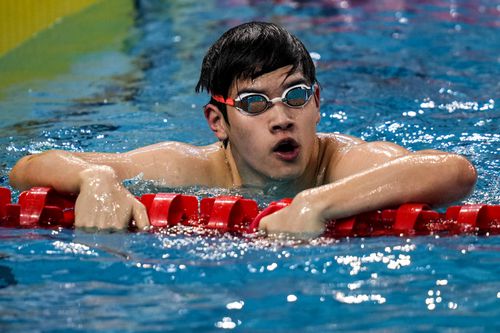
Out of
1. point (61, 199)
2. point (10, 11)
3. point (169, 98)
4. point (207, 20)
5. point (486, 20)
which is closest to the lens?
point (61, 199)

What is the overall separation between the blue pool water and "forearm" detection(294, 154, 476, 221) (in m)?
0.14

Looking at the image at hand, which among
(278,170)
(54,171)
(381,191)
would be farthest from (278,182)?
(54,171)

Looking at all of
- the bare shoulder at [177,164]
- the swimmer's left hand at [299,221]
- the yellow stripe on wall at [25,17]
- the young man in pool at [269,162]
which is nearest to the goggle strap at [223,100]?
the young man in pool at [269,162]

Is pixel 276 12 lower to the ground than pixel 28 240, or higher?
higher

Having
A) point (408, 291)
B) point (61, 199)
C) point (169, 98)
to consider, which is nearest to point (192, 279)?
point (408, 291)

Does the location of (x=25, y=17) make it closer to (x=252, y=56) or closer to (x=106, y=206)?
(x=252, y=56)

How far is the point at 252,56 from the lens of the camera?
3695 millimetres

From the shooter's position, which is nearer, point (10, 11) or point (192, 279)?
point (192, 279)

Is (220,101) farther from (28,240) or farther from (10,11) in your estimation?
(10,11)

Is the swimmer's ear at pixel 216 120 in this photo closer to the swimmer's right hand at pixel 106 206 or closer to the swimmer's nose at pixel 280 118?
the swimmer's nose at pixel 280 118

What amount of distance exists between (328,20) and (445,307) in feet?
24.1

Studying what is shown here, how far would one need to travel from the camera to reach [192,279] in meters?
2.89

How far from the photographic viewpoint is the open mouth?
365 cm

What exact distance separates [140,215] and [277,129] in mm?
668
